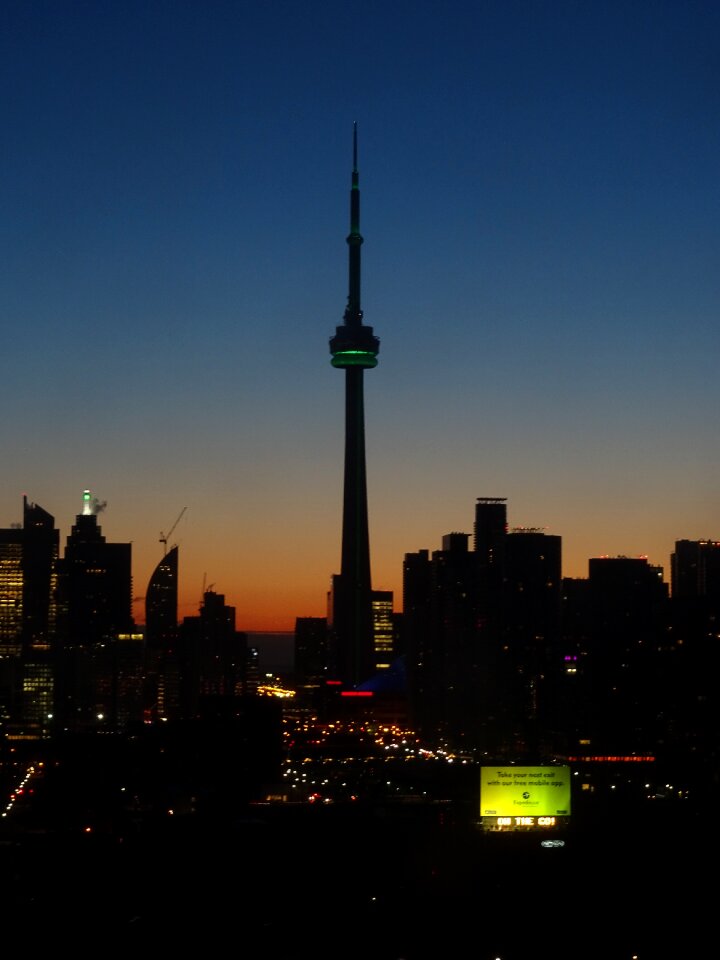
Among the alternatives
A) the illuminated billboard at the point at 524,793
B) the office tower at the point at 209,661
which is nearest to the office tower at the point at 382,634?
the office tower at the point at 209,661

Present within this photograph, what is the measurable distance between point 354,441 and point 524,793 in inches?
3393

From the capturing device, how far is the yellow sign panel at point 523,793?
3572cm

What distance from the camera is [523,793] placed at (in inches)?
1416

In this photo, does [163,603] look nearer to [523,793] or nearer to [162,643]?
[162,643]

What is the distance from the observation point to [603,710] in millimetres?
91375

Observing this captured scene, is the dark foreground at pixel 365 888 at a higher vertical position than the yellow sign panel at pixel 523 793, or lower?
lower

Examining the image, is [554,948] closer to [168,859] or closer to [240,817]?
[168,859]

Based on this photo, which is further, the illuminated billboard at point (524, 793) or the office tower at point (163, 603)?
the office tower at point (163, 603)

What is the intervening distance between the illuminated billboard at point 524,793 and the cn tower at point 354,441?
84657 millimetres

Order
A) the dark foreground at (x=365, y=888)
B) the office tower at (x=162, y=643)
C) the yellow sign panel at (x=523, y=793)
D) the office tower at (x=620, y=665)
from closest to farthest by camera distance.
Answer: the dark foreground at (x=365, y=888)
the yellow sign panel at (x=523, y=793)
the office tower at (x=620, y=665)
the office tower at (x=162, y=643)

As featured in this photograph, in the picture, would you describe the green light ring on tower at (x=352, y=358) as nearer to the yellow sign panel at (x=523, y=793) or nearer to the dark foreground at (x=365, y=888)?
the dark foreground at (x=365, y=888)

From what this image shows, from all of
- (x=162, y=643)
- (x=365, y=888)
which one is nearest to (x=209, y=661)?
(x=162, y=643)

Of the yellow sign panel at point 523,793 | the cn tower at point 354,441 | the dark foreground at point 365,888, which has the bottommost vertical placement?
the dark foreground at point 365,888

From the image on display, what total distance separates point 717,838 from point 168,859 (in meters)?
15.9
